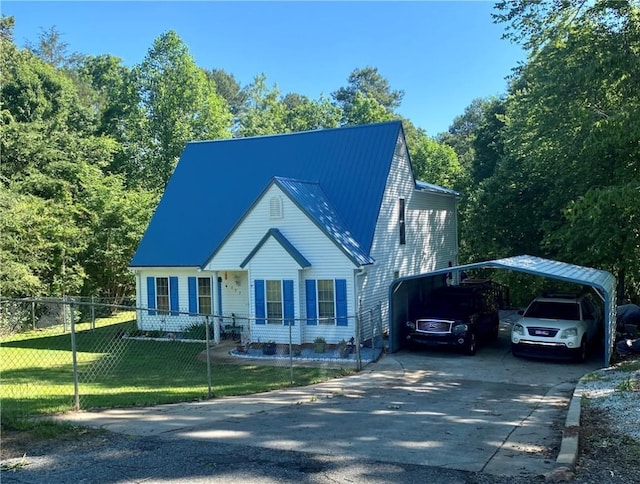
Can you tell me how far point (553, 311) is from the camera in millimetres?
17203

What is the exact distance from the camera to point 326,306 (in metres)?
19.9

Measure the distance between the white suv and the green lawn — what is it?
5.66m

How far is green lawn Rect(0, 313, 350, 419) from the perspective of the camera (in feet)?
35.0

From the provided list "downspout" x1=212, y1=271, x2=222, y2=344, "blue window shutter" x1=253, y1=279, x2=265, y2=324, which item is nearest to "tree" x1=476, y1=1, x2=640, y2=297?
"blue window shutter" x1=253, y1=279, x2=265, y2=324

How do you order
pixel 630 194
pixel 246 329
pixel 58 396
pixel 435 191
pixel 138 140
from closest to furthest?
pixel 58 396 < pixel 630 194 < pixel 246 329 < pixel 435 191 < pixel 138 140

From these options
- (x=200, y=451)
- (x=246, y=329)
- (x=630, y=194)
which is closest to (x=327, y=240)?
(x=246, y=329)

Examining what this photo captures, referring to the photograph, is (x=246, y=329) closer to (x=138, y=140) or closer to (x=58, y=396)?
(x=58, y=396)

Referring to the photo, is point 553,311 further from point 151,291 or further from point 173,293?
point 151,291

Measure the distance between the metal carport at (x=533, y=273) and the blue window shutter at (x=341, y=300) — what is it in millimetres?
1767

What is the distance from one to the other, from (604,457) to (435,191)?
2242 cm

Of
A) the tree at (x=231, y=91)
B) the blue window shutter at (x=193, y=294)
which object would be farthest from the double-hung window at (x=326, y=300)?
the tree at (x=231, y=91)

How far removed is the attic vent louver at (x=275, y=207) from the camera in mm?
20391

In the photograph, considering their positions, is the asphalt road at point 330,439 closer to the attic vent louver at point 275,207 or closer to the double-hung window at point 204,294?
the attic vent louver at point 275,207

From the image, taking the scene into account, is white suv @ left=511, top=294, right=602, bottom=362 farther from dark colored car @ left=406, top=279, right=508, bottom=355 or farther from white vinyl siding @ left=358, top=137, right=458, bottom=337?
white vinyl siding @ left=358, top=137, right=458, bottom=337
